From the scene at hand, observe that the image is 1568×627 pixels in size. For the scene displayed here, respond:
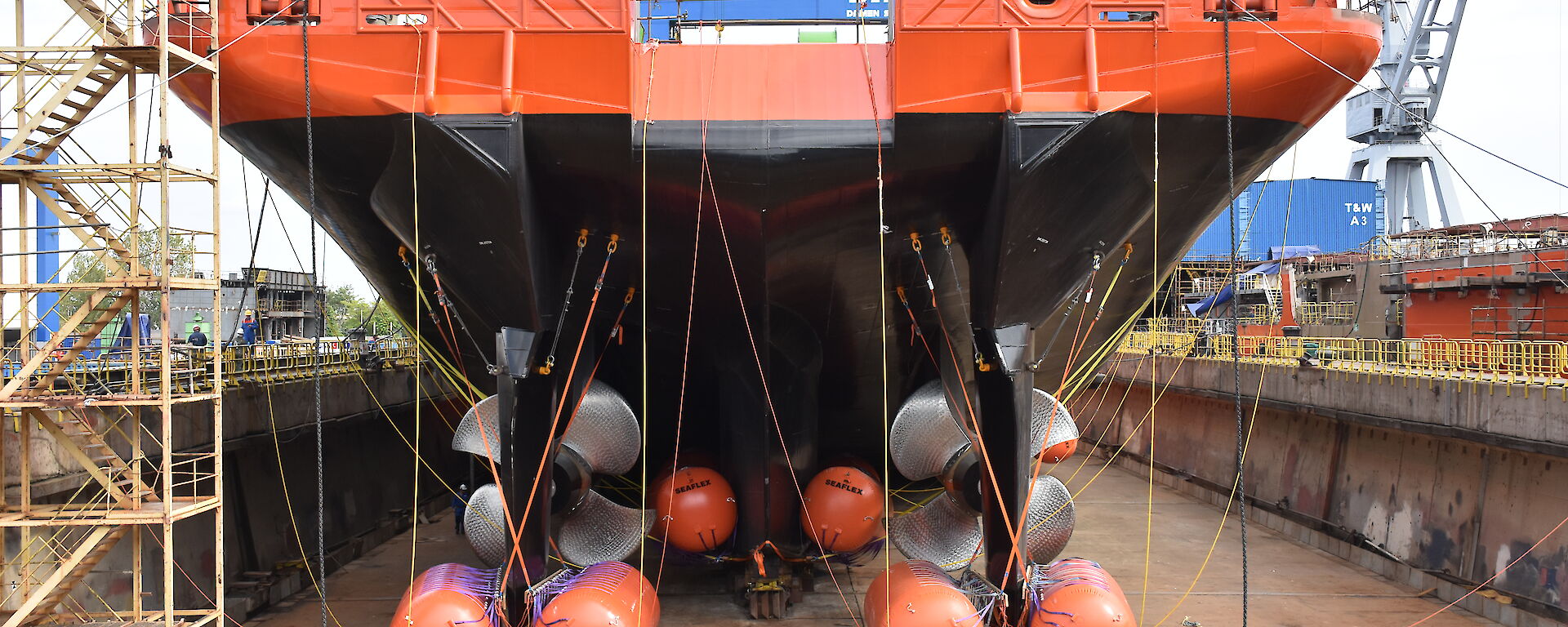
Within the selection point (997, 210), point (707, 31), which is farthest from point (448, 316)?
point (707, 31)

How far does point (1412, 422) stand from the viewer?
40.7ft

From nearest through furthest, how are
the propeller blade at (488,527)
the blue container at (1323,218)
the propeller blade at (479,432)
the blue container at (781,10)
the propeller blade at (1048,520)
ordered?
the propeller blade at (488,527)
the propeller blade at (1048,520)
the propeller blade at (479,432)
the blue container at (781,10)
the blue container at (1323,218)

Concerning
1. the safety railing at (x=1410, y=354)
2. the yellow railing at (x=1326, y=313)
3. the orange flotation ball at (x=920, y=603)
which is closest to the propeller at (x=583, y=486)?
the orange flotation ball at (x=920, y=603)

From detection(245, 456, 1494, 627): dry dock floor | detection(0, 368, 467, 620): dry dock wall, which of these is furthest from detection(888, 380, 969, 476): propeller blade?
detection(0, 368, 467, 620): dry dock wall

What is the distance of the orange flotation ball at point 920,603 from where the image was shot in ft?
28.2

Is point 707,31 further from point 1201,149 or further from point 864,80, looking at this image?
point 1201,149

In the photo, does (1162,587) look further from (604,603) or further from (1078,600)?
(604,603)

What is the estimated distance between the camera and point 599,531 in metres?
10.5

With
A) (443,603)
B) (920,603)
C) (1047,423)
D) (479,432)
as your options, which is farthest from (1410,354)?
(443,603)

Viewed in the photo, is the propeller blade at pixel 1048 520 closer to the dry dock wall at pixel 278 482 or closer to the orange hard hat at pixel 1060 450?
the orange hard hat at pixel 1060 450

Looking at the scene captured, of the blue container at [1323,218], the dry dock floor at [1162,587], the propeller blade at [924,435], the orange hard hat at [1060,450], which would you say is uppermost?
the blue container at [1323,218]

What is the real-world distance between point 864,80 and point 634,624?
5.06m

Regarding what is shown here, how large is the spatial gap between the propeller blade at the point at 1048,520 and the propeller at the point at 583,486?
155 inches

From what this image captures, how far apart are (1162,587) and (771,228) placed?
7206 mm
